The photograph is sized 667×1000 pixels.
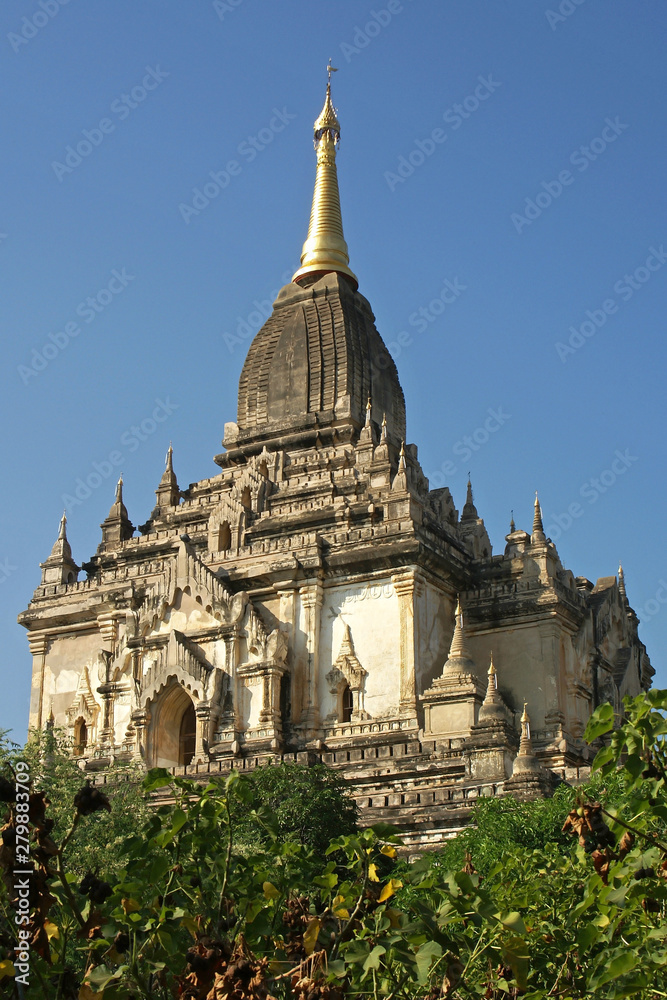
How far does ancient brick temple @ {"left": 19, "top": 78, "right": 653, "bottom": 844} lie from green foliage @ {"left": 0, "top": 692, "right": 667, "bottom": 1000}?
18104 mm

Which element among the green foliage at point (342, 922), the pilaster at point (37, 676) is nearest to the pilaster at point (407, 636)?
the pilaster at point (37, 676)

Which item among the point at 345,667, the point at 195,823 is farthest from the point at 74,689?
the point at 195,823

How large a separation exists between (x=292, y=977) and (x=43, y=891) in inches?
75.9

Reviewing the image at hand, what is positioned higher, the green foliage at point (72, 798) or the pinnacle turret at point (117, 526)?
the pinnacle turret at point (117, 526)

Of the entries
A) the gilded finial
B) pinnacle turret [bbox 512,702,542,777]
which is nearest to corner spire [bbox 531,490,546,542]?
the gilded finial

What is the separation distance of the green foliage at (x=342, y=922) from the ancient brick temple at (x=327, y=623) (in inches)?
713

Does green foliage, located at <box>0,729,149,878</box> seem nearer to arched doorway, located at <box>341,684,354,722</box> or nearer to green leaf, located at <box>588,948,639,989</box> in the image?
arched doorway, located at <box>341,684,354,722</box>

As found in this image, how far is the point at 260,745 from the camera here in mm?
35000

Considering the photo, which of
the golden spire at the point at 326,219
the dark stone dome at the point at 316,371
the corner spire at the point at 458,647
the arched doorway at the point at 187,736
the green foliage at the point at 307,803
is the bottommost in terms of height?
the green foliage at the point at 307,803

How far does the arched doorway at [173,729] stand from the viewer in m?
37.2

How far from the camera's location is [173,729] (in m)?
37.8

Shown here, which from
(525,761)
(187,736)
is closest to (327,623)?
(187,736)

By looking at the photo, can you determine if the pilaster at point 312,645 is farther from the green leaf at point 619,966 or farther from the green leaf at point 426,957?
the green leaf at point 619,966

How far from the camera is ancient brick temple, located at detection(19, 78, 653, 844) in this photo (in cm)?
3453
